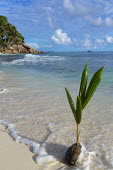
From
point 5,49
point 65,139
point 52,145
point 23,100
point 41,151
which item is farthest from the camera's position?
point 5,49

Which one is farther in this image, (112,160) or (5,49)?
(5,49)

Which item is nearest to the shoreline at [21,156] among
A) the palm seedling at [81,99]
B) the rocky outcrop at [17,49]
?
the palm seedling at [81,99]

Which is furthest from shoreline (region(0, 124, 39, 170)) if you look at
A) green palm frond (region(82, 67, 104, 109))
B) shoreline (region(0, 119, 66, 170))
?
green palm frond (region(82, 67, 104, 109))

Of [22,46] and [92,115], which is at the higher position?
[22,46]

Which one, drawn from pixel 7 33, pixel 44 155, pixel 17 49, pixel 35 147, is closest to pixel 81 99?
pixel 44 155

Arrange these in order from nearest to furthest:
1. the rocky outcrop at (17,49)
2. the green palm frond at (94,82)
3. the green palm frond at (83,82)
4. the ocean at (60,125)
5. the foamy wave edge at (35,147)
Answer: the green palm frond at (94,82), the green palm frond at (83,82), the foamy wave edge at (35,147), the ocean at (60,125), the rocky outcrop at (17,49)

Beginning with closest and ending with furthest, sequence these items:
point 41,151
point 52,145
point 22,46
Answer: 1. point 41,151
2. point 52,145
3. point 22,46

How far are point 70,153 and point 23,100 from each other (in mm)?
2896

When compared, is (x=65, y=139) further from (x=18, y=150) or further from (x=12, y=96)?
(x=12, y=96)

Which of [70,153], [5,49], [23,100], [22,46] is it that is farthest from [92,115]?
[22,46]

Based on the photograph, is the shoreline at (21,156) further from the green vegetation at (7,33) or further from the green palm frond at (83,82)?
the green vegetation at (7,33)

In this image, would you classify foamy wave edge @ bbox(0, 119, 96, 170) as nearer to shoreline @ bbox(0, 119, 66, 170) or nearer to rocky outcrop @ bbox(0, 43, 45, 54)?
shoreline @ bbox(0, 119, 66, 170)

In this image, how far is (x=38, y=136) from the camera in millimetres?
2641

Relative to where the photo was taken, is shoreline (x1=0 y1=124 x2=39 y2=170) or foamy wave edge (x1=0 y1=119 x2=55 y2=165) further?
foamy wave edge (x1=0 y1=119 x2=55 y2=165)
